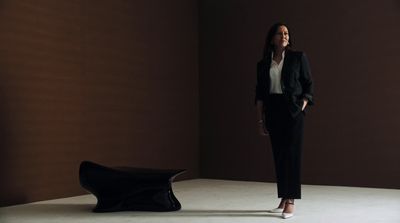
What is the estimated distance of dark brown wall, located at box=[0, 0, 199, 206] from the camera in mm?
3934

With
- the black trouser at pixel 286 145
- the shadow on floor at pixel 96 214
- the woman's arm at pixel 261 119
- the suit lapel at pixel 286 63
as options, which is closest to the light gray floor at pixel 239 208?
the shadow on floor at pixel 96 214

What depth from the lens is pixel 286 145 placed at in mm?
3340

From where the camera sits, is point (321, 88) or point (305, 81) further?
point (321, 88)

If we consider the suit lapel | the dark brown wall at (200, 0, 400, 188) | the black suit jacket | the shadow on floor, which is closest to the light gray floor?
the shadow on floor

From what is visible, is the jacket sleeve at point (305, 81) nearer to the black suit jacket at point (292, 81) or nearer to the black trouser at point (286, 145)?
the black suit jacket at point (292, 81)

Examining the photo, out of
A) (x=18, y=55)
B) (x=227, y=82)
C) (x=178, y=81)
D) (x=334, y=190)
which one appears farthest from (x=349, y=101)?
(x=18, y=55)

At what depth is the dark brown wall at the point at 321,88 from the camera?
15.8 feet

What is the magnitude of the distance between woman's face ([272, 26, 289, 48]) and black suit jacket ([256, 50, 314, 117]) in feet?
0.18

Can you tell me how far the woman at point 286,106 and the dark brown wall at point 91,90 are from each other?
63.6 inches

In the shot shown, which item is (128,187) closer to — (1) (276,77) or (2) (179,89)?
(1) (276,77)

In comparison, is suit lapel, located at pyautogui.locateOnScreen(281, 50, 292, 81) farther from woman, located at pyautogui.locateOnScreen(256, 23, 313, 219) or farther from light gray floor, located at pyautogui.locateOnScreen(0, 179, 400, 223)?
light gray floor, located at pyautogui.locateOnScreen(0, 179, 400, 223)

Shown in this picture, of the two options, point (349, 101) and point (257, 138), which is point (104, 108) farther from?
point (349, 101)

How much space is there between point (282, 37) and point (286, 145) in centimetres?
63

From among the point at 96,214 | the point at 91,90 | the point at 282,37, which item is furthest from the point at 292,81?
the point at 91,90
